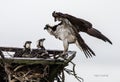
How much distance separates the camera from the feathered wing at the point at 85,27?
20750 mm

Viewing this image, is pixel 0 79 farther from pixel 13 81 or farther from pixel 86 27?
pixel 86 27

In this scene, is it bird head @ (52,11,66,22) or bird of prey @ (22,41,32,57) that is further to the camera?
bird of prey @ (22,41,32,57)

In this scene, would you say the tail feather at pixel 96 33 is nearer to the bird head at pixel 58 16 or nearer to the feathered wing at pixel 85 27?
the feathered wing at pixel 85 27

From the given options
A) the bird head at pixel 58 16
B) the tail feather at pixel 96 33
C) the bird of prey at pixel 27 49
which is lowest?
the bird of prey at pixel 27 49

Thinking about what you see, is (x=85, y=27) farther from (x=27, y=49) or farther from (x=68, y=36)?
(x=27, y=49)

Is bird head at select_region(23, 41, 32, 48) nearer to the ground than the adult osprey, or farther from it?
nearer to the ground

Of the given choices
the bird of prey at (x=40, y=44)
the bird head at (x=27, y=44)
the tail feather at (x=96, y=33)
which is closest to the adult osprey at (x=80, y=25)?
the tail feather at (x=96, y=33)

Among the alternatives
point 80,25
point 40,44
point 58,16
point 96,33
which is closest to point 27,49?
point 40,44

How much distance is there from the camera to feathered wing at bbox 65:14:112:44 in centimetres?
2075

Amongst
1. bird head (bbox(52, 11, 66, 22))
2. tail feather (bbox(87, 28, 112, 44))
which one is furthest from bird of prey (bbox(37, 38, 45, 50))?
tail feather (bbox(87, 28, 112, 44))

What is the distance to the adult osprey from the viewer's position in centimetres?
2072

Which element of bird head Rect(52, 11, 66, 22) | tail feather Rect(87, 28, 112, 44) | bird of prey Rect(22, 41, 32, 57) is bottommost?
bird of prey Rect(22, 41, 32, 57)

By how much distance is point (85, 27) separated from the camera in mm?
21062

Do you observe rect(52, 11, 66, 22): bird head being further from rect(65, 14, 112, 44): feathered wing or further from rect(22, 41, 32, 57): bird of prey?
rect(22, 41, 32, 57): bird of prey
